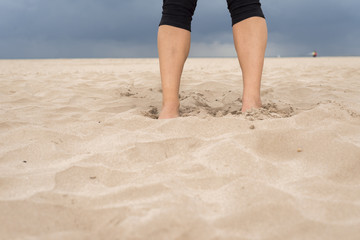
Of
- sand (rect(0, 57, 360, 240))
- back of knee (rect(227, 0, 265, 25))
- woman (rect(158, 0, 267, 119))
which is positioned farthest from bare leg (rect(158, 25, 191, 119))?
back of knee (rect(227, 0, 265, 25))

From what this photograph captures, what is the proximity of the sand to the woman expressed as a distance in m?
0.16

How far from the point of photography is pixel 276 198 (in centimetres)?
91

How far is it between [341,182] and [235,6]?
1.11 meters

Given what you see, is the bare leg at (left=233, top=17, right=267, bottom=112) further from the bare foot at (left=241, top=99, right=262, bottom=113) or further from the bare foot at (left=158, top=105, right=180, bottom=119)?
the bare foot at (left=158, top=105, right=180, bottom=119)

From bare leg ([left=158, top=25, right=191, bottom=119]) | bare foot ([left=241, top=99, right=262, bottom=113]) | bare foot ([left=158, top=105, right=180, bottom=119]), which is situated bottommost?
bare foot ([left=158, top=105, right=180, bottom=119])

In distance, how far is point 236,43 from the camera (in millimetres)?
1761

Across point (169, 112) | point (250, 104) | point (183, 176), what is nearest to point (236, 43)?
point (250, 104)

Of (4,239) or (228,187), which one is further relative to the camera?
(228,187)

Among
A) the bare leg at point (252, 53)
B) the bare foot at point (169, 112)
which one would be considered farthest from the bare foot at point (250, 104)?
the bare foot at point (169, 112)

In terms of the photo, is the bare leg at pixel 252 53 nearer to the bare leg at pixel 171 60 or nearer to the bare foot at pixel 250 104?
the bare foot at pixel 250 104

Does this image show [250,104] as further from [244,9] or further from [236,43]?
[244,9]

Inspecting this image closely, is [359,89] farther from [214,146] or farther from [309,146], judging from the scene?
[214,146]

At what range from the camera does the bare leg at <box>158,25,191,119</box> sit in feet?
5.64

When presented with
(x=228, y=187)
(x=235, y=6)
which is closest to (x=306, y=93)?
(x=235, y=6)
